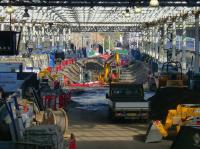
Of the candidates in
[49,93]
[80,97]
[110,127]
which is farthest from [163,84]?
[110,127]

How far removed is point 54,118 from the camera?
21.2 m

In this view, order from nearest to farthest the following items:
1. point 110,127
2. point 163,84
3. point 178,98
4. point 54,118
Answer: point 54,118
point 110,127
point 178,98
point 163,84

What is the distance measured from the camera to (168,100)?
102 ft

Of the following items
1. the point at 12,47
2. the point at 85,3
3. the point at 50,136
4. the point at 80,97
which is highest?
the point at 85,3

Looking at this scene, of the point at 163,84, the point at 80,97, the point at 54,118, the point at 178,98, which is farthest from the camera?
the point at 80,97

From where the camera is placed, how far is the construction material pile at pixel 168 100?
29.8 metres

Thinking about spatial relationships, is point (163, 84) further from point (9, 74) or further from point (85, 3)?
point (9, 74)

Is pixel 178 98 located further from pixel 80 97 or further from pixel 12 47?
pixel 80 97

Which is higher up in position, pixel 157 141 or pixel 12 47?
pixel 12 47

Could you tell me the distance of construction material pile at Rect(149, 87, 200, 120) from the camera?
1174 inches

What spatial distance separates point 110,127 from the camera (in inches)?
1067

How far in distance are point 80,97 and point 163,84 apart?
7434 millimetres

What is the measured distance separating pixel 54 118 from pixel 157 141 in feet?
14.2

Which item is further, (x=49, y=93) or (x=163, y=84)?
(x=163, y=84)
